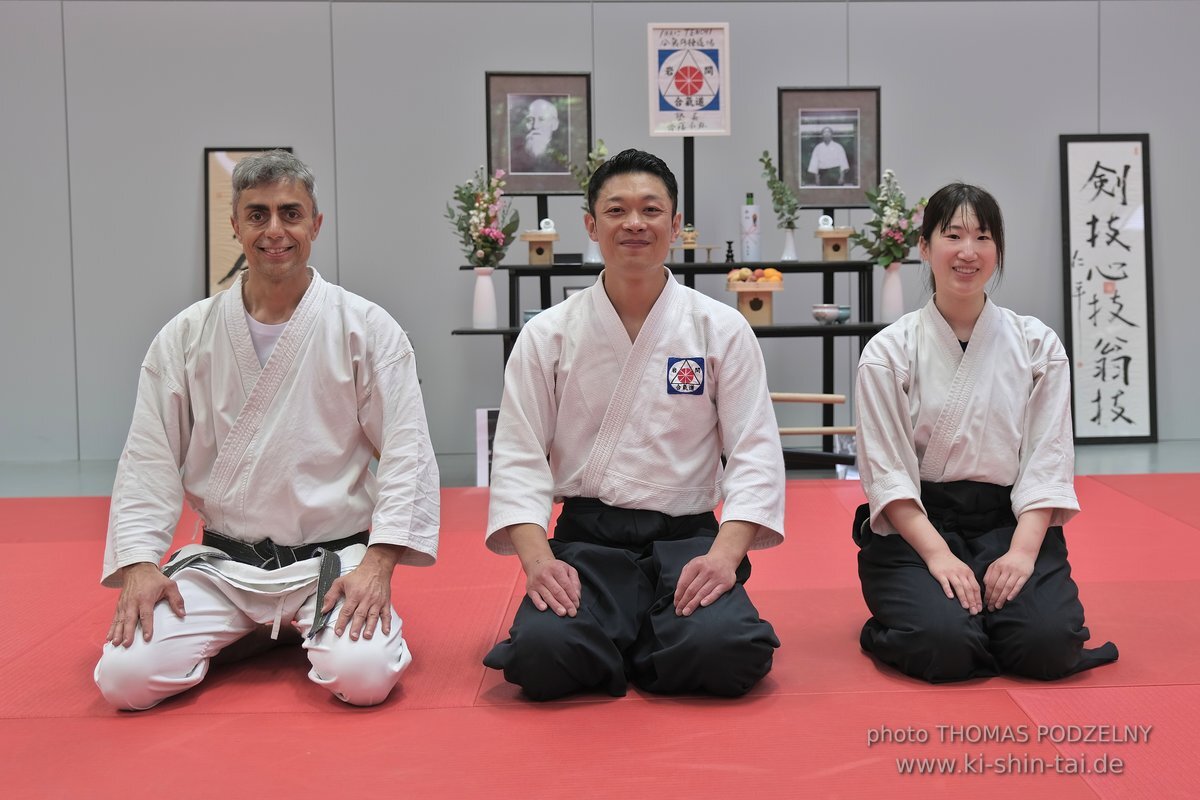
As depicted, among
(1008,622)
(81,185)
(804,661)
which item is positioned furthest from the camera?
(81,185)

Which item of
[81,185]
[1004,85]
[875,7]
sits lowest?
[81,185]

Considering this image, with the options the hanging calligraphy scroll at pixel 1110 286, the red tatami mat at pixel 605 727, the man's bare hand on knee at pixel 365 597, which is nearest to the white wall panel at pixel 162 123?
the red tatami mat at pixel 605 727

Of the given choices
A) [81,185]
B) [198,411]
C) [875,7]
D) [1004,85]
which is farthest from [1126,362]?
[81,185]

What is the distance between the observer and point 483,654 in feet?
8.66

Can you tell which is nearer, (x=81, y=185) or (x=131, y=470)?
(x=131, y=470)

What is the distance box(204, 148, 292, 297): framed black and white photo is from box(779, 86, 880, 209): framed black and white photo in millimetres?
3015

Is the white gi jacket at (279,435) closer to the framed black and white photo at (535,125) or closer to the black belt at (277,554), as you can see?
the black belt at (277,554)

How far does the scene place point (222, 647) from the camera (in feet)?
8.09

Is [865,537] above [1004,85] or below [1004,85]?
below

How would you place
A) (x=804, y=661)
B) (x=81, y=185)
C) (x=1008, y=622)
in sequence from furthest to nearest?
(x=81, y=185)
(x=804, y=661)
(x=1008, y=622)

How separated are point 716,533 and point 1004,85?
5.16 m

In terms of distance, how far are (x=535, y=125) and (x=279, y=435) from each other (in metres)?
3.74

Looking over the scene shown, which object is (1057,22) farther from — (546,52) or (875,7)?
(546,52)

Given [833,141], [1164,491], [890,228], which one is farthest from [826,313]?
[1164,491]
